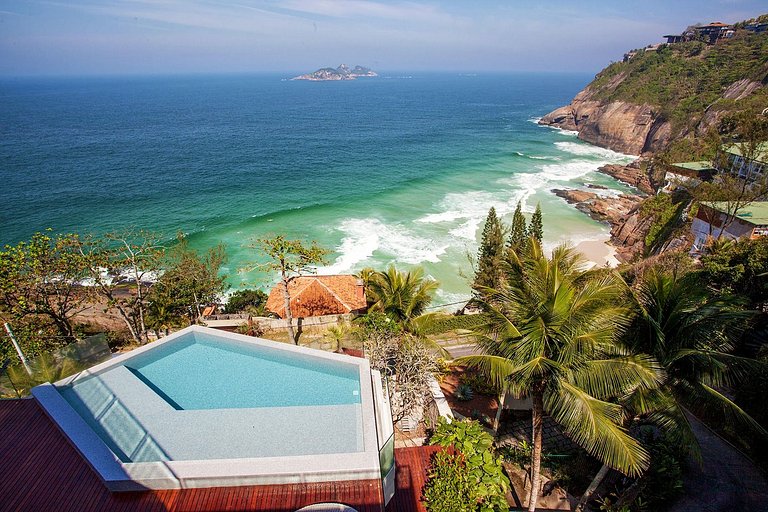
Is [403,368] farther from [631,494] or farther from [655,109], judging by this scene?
[655,109]

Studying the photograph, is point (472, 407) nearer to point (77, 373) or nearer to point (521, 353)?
point (521, 353)

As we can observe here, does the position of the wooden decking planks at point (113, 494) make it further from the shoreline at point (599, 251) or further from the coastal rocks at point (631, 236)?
the coastal rocks at point (631, 236)

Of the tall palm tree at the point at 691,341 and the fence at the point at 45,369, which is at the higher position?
the tall palm tree at the point at 691,341

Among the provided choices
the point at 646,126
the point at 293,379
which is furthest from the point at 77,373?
the point at 646,126

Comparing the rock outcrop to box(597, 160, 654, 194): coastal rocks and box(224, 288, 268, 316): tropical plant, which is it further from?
box(224, 288, 268, 316): tropical plant

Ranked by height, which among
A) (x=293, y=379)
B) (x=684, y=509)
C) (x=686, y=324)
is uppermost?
(x=686, y=324)

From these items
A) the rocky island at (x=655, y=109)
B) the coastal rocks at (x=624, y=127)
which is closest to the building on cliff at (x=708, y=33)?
the rocky island at (x=655, y=109)
